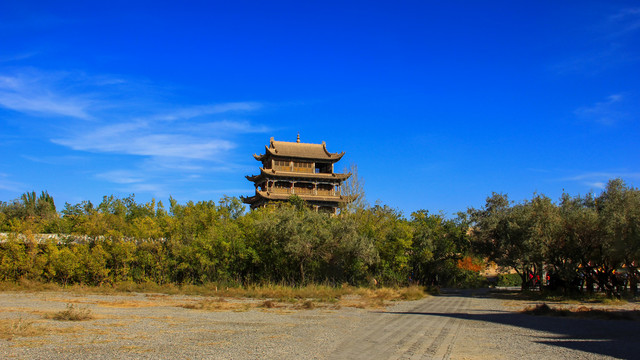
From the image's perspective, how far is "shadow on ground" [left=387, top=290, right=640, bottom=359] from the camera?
10.5 meters

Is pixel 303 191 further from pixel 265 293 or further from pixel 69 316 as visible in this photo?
pixel 69 316

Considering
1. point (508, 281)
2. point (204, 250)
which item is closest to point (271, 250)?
point (204, 250)

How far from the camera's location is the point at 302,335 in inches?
453

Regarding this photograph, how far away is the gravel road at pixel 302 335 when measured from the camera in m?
9.05

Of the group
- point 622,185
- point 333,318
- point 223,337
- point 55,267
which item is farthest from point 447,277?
point 223,337

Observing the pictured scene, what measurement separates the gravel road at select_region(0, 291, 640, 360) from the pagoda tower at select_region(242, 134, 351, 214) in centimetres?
3894

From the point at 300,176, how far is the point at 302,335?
46253mm

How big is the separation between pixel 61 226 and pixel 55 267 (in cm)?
792

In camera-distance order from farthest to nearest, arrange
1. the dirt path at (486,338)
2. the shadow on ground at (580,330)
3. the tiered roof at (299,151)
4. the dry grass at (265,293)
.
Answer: the tiered roof at (299,151), the dry grass at (265,293), the shadow on ground at (580,330), the dirt path at (486,338)

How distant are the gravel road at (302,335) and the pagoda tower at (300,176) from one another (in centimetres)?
3894

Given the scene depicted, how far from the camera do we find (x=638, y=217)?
22.6m

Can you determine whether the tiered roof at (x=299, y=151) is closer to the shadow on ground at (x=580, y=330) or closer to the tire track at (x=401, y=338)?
the shadow on ground at (x=580, y=330)

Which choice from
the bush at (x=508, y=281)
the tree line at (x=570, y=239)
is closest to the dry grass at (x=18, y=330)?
the tree line at (x=570, y=239)

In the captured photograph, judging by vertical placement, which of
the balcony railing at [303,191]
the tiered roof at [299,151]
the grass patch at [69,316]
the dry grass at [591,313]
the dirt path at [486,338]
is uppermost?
the tiered roof at [299,151]
